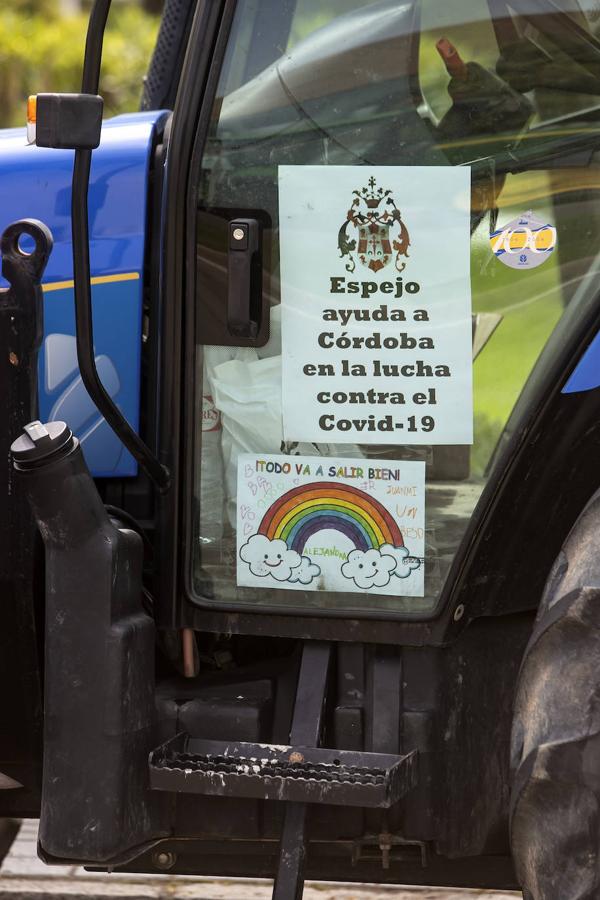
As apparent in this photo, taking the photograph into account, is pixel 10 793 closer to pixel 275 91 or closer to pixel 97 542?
pixel 97 542

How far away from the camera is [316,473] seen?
222 centimetres

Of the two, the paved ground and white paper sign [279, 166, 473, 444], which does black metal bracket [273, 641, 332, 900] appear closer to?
white paper sign [279, 166, 473, 444]

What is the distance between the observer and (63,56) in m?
12.2

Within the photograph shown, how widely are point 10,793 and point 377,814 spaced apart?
738mm

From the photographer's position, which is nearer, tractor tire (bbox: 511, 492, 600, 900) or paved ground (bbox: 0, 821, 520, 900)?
tractor tire (bbox: 511, 492, 600, 900)

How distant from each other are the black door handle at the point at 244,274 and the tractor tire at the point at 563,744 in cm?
67

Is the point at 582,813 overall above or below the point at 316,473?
below

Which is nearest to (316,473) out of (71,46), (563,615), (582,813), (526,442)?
(526,442)

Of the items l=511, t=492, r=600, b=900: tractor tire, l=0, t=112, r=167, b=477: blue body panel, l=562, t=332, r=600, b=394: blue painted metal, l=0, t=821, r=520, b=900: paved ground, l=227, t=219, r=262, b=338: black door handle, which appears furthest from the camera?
l=0, t=821, r=520, b=900: paved ground

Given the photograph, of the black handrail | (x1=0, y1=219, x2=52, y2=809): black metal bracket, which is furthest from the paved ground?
the black handrail

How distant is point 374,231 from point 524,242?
0.82ft

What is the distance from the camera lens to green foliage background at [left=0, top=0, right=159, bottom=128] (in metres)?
11.7

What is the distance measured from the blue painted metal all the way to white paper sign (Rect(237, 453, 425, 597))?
0.30 metres

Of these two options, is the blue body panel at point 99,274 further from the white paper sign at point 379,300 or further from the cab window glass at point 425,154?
the white paper sign at point 379,300
